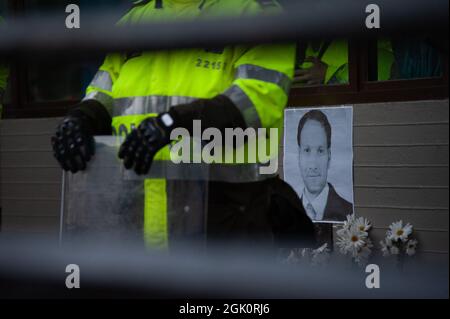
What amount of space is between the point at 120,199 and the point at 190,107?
20cm

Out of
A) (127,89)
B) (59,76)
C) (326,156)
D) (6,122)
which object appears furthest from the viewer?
(6,122)

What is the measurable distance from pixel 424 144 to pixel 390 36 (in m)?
3.56

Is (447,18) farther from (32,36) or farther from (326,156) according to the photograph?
(326,156)

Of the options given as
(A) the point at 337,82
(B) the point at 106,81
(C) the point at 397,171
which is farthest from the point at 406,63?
(B) the point at 106,81

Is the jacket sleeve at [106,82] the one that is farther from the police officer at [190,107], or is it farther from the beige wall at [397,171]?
the beige wall at [397,171]

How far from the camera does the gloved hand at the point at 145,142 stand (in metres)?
1.02

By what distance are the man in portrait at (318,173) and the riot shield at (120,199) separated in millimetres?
3178

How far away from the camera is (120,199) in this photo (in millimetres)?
1151

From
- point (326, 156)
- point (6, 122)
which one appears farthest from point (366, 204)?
point (6, 122)

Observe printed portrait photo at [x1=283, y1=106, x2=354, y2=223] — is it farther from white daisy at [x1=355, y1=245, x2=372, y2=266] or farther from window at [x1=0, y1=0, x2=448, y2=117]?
white daisy at [x1=355, y1=245, x2=372, y2=266]

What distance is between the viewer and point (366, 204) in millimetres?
4250

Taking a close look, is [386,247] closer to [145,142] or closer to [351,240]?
[351,240]

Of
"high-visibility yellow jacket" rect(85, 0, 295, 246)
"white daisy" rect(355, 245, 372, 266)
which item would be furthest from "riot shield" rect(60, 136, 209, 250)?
"white daisy" rect(355, 245, 372, 266)

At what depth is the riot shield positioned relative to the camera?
3.54ft
